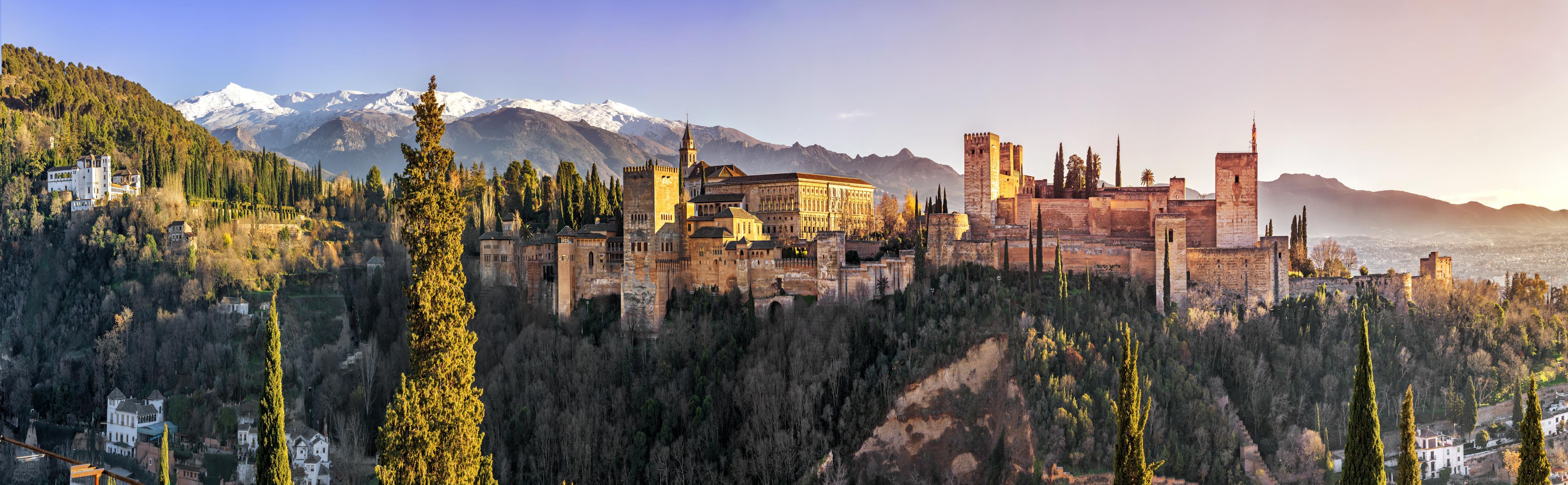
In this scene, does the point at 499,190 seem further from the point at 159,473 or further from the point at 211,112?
the point at 211,112

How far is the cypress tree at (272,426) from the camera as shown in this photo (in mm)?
15422

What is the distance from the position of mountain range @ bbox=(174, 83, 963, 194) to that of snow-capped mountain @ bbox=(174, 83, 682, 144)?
26 cm

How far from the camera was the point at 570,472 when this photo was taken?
33.5 meters

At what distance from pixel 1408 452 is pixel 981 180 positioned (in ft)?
81.9

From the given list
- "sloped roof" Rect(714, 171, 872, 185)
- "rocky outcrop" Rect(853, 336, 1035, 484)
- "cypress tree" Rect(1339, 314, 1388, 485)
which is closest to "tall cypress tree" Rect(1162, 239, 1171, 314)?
"rocky outcrop" Rect(853, 336, 1035, 484)

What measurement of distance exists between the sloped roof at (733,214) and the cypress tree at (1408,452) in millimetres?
26895

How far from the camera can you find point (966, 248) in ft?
124

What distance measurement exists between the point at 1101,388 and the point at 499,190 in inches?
1449

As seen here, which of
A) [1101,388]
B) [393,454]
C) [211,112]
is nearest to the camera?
[393,454]

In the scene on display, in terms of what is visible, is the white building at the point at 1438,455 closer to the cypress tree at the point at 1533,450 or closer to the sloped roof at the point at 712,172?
the cypress tree at the point at 1533,450

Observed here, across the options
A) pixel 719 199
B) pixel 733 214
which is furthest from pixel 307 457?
pixel 719 199

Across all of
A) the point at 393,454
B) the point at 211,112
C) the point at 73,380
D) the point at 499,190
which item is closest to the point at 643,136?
the point at 211,112

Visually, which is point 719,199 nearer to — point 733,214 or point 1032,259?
point 733,214

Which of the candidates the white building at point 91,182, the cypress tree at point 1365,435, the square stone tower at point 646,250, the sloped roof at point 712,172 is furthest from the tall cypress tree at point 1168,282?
the white building at point 91,182
